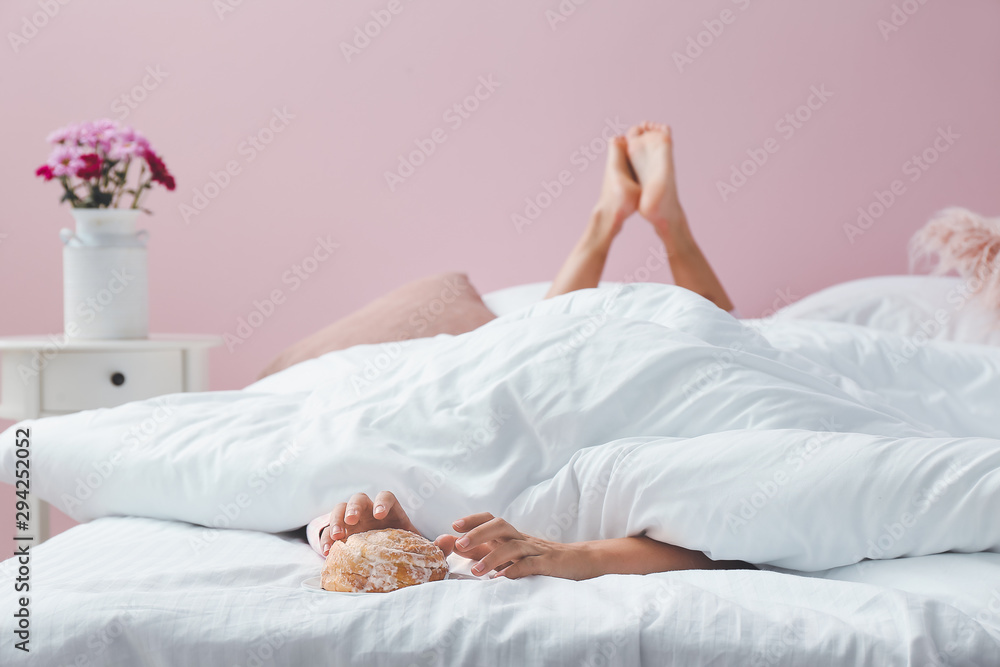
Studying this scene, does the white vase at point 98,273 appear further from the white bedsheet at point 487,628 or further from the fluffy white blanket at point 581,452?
the white bedsheet at point 487,628

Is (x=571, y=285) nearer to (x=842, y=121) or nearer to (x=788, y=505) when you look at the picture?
(x=842, y=121)

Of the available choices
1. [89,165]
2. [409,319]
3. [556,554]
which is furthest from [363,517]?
[89,165]

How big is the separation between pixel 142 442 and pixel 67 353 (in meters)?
0.81

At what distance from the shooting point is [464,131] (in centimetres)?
208

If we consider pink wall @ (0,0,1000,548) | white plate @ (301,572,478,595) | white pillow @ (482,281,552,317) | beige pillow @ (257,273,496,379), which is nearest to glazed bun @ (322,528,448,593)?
white plate @ (301,572,478,595)

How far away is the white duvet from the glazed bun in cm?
6

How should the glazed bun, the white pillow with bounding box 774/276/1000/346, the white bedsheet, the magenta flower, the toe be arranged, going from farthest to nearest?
1. the toe
2. the magenta flower
3. the white pillow with bounding box 774/276/1000/346
4. the glazed bun
5. the white bedsheet

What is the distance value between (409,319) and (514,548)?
1.04 metres

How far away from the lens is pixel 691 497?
736mm

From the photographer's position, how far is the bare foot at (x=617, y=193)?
1.78m

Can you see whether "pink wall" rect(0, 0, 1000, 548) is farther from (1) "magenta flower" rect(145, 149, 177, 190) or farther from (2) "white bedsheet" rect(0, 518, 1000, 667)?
(2) "white bedsheet" rect(0, 518, 1000, 667)

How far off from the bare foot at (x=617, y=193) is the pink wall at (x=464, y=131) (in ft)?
0.69

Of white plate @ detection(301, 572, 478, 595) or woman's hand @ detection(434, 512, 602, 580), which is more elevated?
woman's hand @ detection(434, 512, 602, 580)

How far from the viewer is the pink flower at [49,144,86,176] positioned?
1.62m
